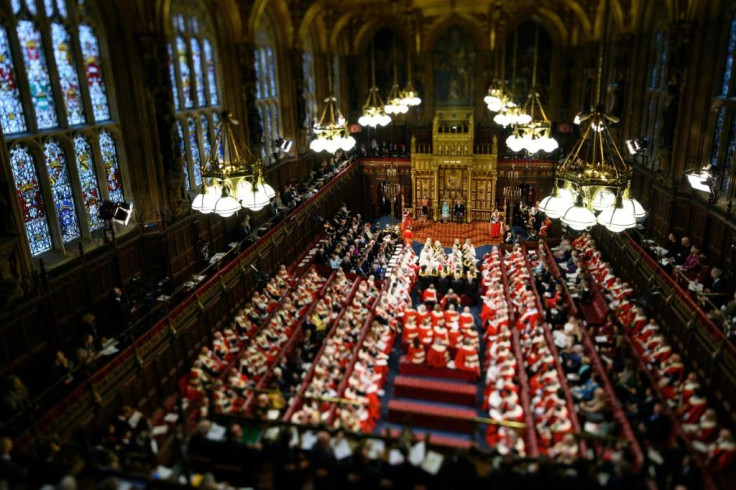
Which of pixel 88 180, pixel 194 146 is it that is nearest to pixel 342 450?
pixel 88 180

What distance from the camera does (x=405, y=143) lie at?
99.0 feet

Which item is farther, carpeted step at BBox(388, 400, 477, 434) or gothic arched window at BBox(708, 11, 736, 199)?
gothic arched window at BBox(708, 11, 736, 199)

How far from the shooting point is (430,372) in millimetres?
13180

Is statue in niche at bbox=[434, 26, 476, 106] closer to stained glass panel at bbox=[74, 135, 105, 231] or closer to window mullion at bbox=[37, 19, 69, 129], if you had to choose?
stained glass panel at bbox=[74, 135, 105, 231]

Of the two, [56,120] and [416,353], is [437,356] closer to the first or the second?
[416,353]

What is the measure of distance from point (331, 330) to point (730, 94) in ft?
40.9

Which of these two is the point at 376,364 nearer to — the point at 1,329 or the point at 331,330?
the point at 331,330

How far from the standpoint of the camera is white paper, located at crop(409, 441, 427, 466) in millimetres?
8070

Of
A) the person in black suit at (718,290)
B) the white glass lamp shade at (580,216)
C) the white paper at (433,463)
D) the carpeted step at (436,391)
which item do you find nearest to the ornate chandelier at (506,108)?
the person in black suit at (718,290)

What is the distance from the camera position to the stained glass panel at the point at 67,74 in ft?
38.6

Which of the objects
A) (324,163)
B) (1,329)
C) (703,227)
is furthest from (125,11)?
(703,227)

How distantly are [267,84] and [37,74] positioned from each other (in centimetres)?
1133

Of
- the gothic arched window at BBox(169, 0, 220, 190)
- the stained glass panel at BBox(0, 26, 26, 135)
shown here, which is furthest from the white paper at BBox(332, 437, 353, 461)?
the gothic arched window at BBox(169, 0, 220, 190)

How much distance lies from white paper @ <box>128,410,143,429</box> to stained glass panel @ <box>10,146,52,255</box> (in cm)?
428
